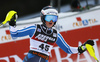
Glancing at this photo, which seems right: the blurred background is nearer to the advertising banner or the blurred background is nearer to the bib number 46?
the advertising banner

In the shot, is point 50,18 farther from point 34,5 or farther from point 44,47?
point 34,5

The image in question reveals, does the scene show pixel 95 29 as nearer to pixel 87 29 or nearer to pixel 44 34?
pixel 87 29

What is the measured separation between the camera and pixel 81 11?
208 inches

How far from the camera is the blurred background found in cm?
589

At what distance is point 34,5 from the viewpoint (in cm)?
849

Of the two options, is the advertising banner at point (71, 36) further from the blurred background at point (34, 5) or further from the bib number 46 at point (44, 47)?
the bib number 46 at point (44, 47)

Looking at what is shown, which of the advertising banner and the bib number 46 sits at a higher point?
the bib number 46

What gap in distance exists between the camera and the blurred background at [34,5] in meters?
5.89

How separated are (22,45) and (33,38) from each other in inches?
79.4

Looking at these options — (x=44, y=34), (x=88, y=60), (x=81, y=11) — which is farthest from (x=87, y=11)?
(x=44, y=34)

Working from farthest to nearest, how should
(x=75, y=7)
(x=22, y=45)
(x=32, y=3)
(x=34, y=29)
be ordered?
(x=32, y=3), (x=75, y=7), (x=22, y=45), (x=34, y=29)

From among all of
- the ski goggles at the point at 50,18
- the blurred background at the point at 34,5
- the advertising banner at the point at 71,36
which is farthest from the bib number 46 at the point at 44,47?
the blurred background at the point at 34,5

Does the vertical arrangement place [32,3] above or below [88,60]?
above

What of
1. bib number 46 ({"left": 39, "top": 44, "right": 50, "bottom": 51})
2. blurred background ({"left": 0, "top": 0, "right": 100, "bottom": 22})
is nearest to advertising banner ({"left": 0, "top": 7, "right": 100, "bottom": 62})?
blurred background ({"left": 0, "top": 0, "right": 100, "bottom": 22})
